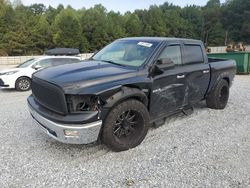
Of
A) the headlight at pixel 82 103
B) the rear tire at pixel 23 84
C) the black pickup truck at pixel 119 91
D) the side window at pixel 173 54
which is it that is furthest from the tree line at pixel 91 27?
the headlight at pixel 82 103

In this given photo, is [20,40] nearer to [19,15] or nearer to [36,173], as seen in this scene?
[19,15]

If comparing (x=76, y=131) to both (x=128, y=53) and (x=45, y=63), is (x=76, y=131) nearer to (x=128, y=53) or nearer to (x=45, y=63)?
(x=128, y=53)

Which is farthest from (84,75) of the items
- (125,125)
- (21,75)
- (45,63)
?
(45,63)

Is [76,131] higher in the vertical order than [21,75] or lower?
lower

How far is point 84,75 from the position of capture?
4027 millimetres

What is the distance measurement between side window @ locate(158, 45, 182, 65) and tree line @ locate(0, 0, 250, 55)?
41.7m

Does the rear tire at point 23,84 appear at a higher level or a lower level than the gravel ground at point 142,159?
higher

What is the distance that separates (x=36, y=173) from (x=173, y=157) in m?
1.99

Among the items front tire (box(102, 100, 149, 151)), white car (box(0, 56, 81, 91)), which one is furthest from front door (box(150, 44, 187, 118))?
white car (box(0, 56, 81, 91))

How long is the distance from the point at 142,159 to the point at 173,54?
220 centimetres

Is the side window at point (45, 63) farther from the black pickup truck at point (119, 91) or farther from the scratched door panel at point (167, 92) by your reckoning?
the scratched door panel at point (167, 92)

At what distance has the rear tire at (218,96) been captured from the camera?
6500 millimetres

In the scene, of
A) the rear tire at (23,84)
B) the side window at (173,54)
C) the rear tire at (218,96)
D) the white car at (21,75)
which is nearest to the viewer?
the side window at (173,54)

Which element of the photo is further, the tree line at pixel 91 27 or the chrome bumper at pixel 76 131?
the tree line at pixel 91 27
